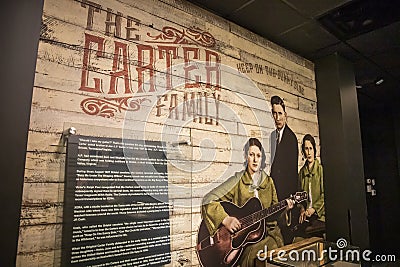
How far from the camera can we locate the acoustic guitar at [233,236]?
1933 mm

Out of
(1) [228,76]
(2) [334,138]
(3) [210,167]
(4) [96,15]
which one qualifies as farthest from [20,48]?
(2) [334,138]

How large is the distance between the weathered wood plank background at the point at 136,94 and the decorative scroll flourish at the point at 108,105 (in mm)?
20

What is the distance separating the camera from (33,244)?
1274mm

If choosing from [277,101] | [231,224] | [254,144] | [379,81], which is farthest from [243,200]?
[379,81]

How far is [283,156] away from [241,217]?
0.83 meters

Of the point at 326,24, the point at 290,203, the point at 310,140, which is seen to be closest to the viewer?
Result: the point at 326,24

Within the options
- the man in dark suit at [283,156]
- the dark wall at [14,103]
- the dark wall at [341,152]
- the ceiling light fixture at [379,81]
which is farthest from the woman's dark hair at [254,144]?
the ceiling light fixture at [379,81]

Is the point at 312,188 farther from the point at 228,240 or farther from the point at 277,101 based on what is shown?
the point at 228,240

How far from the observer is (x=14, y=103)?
1171 millimetres

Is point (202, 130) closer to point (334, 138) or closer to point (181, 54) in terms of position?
point (181, 54)

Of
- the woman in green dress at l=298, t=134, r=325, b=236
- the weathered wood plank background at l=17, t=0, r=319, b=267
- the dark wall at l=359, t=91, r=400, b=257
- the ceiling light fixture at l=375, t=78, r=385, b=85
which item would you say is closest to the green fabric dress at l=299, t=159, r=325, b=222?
the woman in green dress at l=298, t=134, r=325, b=236

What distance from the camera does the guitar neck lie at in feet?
7.30

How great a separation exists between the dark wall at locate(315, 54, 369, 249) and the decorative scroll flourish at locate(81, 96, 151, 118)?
7.41 feet

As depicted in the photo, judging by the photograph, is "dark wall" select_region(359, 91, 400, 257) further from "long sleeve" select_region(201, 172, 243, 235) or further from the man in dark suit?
"long sleeve" select_region(201, 172, 243, 235)
